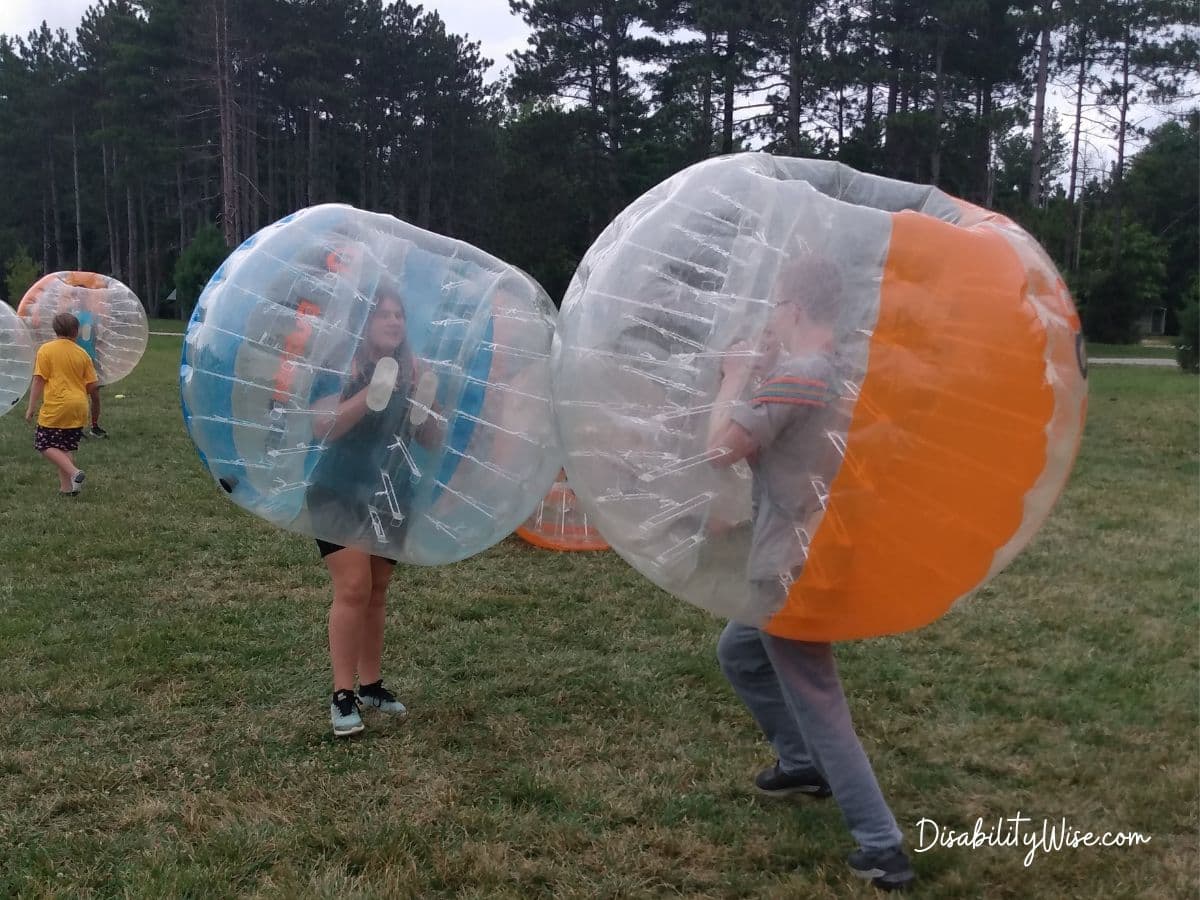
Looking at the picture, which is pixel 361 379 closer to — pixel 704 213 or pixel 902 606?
pixel 704 213

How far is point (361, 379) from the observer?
310 cm

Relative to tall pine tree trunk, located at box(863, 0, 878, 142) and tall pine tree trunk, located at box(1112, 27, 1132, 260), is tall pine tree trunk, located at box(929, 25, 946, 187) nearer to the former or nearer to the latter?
tall pine tree trunk, located at box(863, 0, 878, 142)

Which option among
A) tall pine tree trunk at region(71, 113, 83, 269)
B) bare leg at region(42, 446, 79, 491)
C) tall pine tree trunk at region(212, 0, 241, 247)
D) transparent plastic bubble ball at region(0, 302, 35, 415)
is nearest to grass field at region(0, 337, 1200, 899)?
bare leg at region(42, 446, 79, 491)

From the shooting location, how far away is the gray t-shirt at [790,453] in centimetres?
244

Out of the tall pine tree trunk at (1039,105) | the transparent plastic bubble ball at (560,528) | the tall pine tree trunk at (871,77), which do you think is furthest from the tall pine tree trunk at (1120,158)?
the transparent plastic bubble ball at (560,528)

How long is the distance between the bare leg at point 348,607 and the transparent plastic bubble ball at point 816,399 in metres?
1.25

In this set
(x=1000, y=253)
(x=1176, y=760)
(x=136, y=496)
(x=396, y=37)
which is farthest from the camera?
(x=396, y=37)

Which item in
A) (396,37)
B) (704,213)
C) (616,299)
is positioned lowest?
(616,299)

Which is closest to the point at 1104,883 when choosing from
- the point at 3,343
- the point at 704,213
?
the point at 704,213

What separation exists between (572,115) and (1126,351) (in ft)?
57.8

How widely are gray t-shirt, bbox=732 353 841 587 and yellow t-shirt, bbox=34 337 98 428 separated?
723cm

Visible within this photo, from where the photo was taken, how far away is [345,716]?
3.74 metres

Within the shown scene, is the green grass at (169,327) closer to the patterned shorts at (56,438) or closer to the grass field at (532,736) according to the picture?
the patterned shorts at (56,438)

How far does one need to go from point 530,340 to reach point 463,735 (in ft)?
4.86
